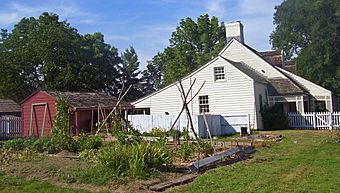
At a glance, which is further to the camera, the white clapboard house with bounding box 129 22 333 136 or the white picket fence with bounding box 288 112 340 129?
the white picket fence with bounding box 288 112 340 129

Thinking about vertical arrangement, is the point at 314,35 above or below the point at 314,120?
above

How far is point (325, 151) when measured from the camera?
49.0 ft

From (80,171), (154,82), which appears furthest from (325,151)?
(154,82)

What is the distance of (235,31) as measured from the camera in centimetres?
3766

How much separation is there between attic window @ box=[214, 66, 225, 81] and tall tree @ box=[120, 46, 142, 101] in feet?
83.0

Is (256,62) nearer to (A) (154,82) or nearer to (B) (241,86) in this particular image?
(B) (241,86)

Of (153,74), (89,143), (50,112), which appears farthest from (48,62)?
(153,74)

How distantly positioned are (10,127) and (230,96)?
16.9 meters

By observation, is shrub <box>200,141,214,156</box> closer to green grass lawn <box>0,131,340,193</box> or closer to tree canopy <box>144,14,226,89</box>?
green grass lawn <box>0,131,340,193</box>

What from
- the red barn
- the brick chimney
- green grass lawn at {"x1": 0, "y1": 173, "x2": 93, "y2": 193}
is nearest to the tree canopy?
the brick chimney

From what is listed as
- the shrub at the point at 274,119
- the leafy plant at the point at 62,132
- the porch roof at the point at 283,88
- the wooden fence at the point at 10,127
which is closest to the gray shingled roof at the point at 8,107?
the wooden fence at the point at 10,127

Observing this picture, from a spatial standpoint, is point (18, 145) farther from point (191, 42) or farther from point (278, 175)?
point (191, 42)

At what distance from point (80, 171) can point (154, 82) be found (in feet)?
240

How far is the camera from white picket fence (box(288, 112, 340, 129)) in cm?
2750
